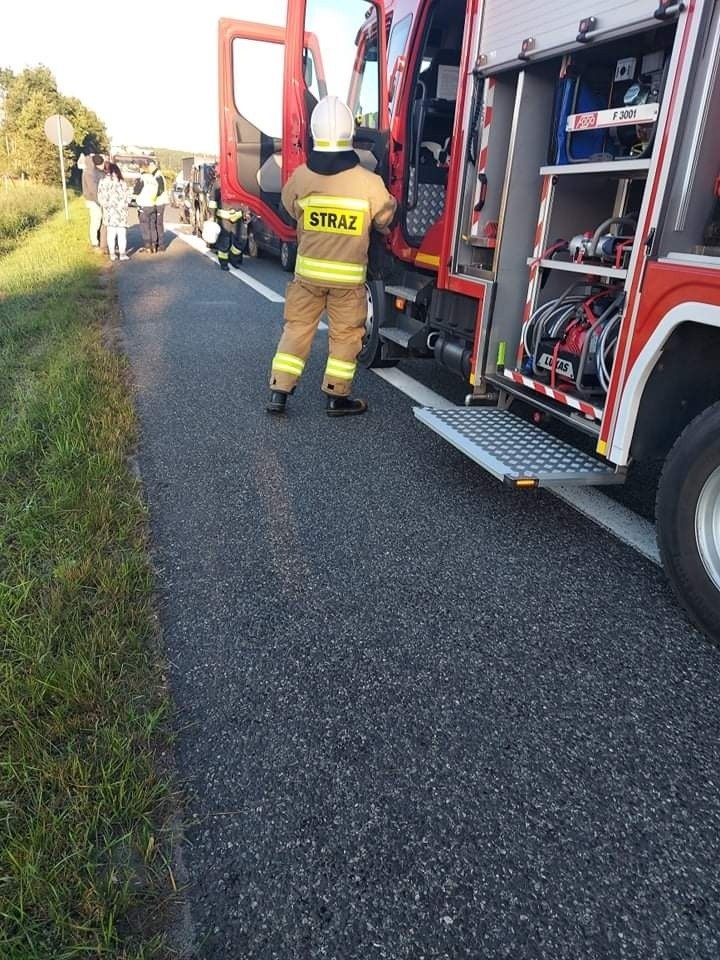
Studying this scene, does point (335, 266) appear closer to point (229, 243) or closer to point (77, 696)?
point (77, 696)

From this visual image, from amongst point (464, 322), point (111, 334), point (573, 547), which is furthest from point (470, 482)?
point (111, 334)

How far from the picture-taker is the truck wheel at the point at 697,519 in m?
2.60

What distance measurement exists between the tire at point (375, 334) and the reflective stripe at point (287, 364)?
97cm

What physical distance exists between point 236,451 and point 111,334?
386cm

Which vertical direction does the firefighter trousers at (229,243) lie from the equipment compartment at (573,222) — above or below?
below

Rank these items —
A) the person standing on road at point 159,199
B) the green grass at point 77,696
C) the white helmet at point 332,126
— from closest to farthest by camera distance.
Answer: the green grass at point 77,696, the white helmet at point 332,126, the person standing on road at point 159,199

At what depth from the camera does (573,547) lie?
10.8 ft

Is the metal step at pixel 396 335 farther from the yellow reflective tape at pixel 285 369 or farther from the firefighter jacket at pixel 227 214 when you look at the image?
the firefighter jacket at pixel 227 214

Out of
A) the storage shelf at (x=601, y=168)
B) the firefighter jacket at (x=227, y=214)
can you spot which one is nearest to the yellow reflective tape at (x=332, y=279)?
the storage shelf at (x=601, y=168)

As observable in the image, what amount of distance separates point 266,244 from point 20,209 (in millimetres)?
12032

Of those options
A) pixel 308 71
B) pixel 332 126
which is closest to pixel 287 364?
pixel 332 126

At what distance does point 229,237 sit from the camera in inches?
495

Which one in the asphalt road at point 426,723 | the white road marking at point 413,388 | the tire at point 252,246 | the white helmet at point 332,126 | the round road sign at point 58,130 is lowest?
the asphalt road at point 426,723

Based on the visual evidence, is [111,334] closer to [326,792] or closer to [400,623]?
[400,623]
